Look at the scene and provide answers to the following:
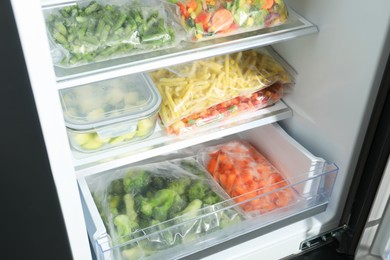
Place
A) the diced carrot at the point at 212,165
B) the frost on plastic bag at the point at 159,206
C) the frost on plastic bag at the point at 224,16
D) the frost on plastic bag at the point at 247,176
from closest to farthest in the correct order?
the frost on plastic bag at the point at 224,16
the frost on plastic bag at the point at 159,206
the frost on plastic bag at the point at 247,176
the diced carrot at the point at 212,165

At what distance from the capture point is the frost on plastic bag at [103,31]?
40.4 inches

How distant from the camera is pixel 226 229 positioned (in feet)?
4.34

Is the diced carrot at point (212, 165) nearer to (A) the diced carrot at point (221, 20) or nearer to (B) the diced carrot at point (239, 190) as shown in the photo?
(B) the diced carrot at point (239, 190)

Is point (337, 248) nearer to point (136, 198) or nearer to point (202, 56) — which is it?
point (136, 198)

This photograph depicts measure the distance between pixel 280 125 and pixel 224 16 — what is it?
1.50 feet

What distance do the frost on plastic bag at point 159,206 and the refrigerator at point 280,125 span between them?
Answer: 60 mm

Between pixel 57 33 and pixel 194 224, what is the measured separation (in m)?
0.58

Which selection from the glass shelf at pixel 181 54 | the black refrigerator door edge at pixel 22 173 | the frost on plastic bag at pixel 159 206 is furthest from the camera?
the frost on plastic bag at pixel 159 206

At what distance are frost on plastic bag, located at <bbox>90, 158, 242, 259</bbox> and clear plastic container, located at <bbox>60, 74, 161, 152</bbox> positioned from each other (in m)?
0.20

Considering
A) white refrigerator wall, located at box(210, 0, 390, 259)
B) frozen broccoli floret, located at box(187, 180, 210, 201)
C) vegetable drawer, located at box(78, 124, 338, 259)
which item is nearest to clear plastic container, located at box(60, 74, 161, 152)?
vegetable drawer, located at box(78, 124, 338, 259)

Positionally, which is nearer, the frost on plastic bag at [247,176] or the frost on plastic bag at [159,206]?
the frost on plastic bag at [159,206]

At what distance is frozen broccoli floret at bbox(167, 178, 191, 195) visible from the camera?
140 cm

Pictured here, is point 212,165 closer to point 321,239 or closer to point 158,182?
point 158,182

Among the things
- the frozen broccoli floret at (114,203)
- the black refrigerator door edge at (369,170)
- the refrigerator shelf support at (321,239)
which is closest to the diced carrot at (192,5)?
the black refrigerator door edge at (369,170)
